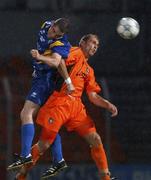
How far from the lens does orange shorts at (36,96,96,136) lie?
40.3 ft

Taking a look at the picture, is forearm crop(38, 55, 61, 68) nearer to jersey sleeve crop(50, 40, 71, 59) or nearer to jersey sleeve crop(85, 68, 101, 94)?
jersey sleeve crop(50, 40, 71, 59)

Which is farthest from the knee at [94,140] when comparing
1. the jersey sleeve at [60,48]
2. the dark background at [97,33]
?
the dark background at [97,33]

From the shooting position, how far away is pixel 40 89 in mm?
12062

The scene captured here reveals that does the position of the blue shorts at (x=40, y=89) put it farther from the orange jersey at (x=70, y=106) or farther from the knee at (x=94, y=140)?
the knee at (x=94, y=140)

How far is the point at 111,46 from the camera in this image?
1986 cm

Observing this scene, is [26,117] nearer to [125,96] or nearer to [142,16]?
[125,96]

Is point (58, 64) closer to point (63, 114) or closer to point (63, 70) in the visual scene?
point (63, 70)

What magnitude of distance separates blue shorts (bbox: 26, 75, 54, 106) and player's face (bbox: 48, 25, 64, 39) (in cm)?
49

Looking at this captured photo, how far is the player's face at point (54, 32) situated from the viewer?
11883 mm

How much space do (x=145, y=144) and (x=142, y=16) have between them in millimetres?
3803

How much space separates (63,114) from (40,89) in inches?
17.5

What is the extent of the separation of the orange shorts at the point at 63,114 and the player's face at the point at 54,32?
78 centimetres

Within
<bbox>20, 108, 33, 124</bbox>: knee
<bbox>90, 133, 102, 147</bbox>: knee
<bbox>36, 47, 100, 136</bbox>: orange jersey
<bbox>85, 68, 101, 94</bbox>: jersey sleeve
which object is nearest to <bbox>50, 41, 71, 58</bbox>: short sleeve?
Result: <bbox>36, 47, 100, 136</bbox>: orange jersey

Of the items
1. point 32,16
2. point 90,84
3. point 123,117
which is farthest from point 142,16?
point 90,84
